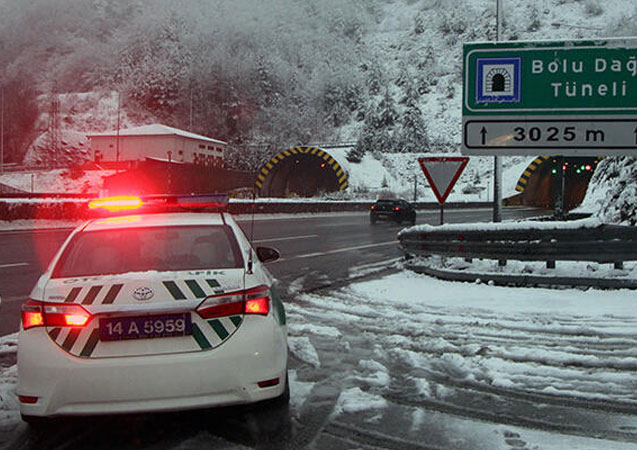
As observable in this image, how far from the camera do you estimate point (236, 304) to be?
401 centimetres

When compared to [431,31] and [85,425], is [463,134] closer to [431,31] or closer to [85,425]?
[85,425]

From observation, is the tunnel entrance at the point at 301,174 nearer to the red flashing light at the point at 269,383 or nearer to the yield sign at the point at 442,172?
the yield sign at the point at 442,172

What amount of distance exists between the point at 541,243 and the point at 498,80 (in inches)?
121

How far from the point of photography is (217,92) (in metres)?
117

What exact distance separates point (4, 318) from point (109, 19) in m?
179

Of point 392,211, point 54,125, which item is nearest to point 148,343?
point 392,211

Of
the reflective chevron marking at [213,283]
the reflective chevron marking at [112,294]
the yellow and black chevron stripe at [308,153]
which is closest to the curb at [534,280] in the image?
the reflective chevron marking at [213,283]

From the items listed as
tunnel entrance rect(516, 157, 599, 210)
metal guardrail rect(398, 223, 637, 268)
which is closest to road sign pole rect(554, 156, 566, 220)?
metal guardrail rect(398, 223, 637, 268)

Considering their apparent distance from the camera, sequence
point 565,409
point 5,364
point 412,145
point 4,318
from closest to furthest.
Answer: point 565,409
point 5,364
point 4,318
point 412,145

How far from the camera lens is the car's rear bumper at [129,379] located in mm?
3719

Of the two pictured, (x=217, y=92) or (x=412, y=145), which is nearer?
(x=412, y=145)

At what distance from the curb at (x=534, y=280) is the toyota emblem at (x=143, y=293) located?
766 centimetres

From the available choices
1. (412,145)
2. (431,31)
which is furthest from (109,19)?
(412,145)

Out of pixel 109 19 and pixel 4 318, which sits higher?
pixel 109 19
